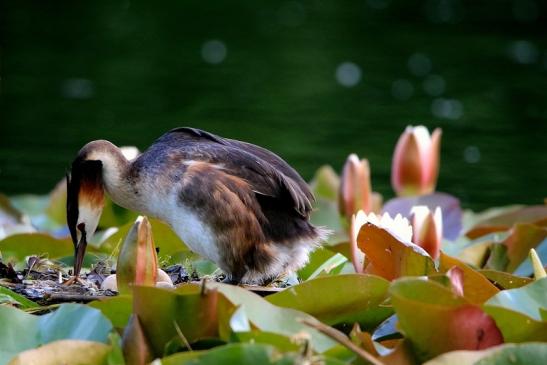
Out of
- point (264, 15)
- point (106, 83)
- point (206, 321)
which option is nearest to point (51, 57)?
point (106, 83)

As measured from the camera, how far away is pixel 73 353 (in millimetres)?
2801

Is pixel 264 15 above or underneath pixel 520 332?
above

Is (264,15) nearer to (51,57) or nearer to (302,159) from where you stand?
(51,57)

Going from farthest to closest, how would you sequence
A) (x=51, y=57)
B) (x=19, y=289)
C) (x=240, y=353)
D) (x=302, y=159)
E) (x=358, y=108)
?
1. (x=51, y=57)
2. (x=358, y=108)
3. (x=302, y=159)
4. (x=19, y=289)
5. (x=240, y=353)

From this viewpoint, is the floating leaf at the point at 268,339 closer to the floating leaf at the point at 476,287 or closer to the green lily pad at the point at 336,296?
the green lily pad at the point at 336,296

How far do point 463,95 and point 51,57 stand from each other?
402cm

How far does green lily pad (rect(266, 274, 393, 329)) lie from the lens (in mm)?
3051

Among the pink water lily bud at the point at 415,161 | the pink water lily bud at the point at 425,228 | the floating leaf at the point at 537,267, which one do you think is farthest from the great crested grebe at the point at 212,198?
the pink water lily bud at the point at 415,161

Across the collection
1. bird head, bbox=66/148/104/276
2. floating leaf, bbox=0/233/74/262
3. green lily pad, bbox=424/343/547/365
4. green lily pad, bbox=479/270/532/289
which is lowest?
floating leaf, bbox=0/233/74/262

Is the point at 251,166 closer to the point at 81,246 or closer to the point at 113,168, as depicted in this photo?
the point at 113,168

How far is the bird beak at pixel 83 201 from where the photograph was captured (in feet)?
12.7

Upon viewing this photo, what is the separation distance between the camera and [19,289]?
359 centimetres

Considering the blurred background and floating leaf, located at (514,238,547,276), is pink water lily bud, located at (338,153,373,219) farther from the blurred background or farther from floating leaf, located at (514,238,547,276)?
the blurred background

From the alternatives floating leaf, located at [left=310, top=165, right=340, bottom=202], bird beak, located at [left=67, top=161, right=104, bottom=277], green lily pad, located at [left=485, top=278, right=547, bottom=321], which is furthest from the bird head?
floating leaf, located at [left=310, top=165, right=340, bottom=202]
